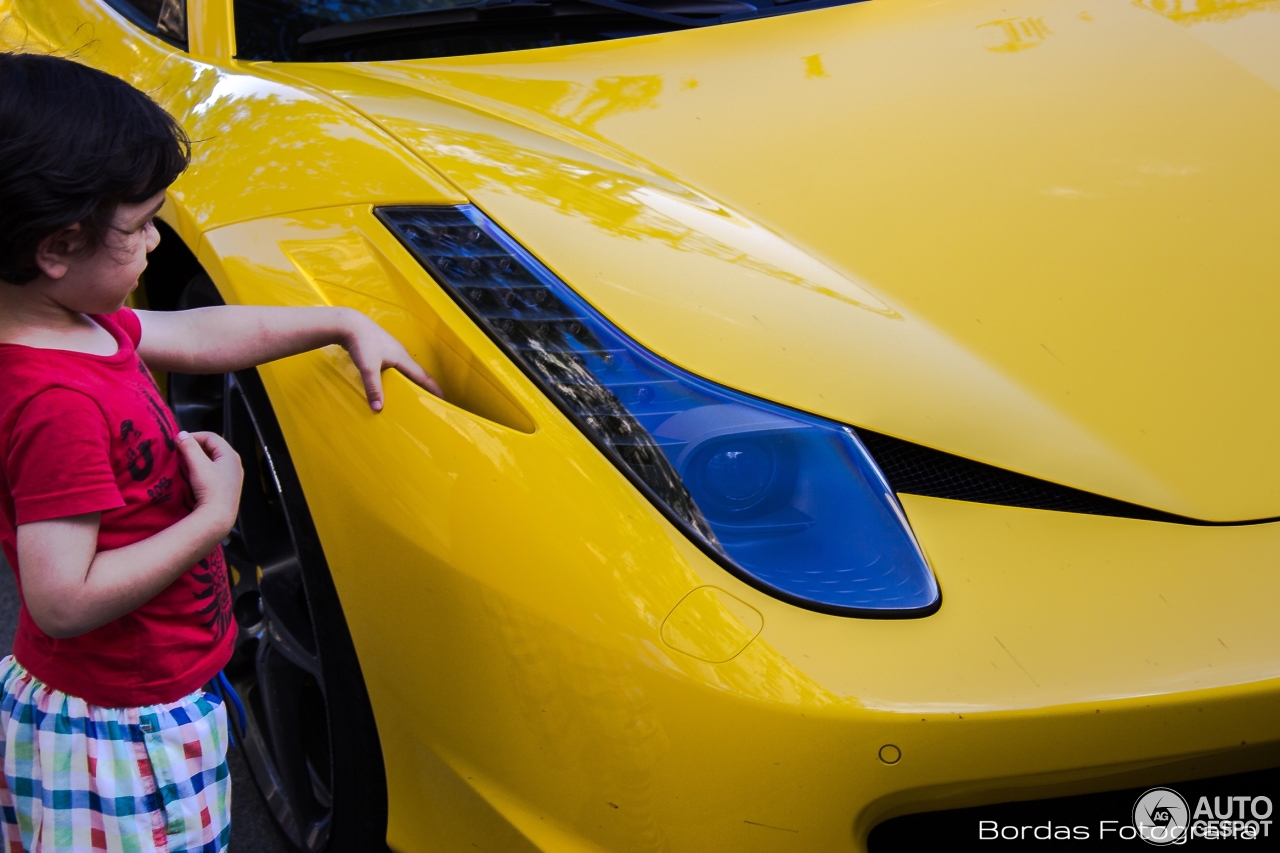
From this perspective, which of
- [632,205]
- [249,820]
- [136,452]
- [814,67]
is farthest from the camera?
[249,820]

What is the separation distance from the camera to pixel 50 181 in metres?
1.01

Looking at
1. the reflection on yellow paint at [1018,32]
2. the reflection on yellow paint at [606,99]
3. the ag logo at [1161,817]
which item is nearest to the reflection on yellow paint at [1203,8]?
the reflection on yellow paint at [1018,32]

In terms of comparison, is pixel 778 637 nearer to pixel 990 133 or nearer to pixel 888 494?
pixel 888 494

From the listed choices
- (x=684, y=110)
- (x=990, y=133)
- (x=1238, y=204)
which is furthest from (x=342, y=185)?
(x=1238, y=204)

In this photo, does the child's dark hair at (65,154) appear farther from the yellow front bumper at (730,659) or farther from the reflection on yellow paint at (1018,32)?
the reflection on yellow paint at (1018,32)

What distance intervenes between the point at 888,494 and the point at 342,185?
2.75 feet

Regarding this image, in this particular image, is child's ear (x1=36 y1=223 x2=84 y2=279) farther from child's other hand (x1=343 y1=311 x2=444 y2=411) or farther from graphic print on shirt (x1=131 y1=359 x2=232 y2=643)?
child's other hand (x1=343 y1=311 x2=444 y2=411)

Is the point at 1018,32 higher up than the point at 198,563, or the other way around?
the point at 1018,32

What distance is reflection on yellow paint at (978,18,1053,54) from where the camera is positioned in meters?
1.82

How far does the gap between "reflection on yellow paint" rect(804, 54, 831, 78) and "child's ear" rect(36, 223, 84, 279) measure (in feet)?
3.92

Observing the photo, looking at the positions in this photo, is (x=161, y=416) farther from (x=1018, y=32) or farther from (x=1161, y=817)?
(x=1018, y=32)

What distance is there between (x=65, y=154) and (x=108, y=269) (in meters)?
0.11

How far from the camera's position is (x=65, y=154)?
1.02 metres

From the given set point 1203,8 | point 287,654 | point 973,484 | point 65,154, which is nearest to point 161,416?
point 65,154
